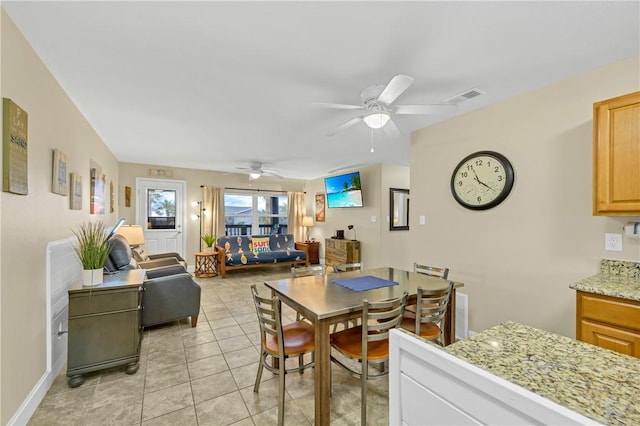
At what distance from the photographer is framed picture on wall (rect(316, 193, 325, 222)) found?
7.53 meters

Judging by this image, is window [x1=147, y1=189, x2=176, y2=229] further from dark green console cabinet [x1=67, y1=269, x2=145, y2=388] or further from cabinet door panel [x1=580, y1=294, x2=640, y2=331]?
cabinet door panel [x1=580, y1=294, x2=640, y2=331]

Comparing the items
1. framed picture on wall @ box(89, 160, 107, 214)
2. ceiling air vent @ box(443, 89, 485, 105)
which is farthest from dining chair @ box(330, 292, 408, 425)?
framed picture on wall @ box(89, 160, 107, 214)

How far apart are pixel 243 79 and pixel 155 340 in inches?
108

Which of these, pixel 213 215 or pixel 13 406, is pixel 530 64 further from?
pixel 213 215

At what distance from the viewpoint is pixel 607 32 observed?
168 centimetres

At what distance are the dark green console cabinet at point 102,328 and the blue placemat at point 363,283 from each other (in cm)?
174

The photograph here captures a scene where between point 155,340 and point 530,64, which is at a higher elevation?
point 530,64

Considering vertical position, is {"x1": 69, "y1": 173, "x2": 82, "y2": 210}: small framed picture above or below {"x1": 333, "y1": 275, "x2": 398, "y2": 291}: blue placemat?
above

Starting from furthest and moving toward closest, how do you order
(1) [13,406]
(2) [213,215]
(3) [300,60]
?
(2) [213,215] < (3) [300,60] < (1) [13,406]

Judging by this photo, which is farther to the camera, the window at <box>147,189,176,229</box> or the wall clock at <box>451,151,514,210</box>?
the window at <box>147,189,176,229</box>

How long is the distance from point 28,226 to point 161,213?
15.6 ft

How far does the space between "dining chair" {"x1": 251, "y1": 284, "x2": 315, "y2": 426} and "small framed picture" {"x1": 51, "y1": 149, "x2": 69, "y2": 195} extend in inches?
71.4


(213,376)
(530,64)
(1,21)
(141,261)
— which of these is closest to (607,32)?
(530,64)

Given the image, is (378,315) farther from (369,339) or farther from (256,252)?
(256,252)
